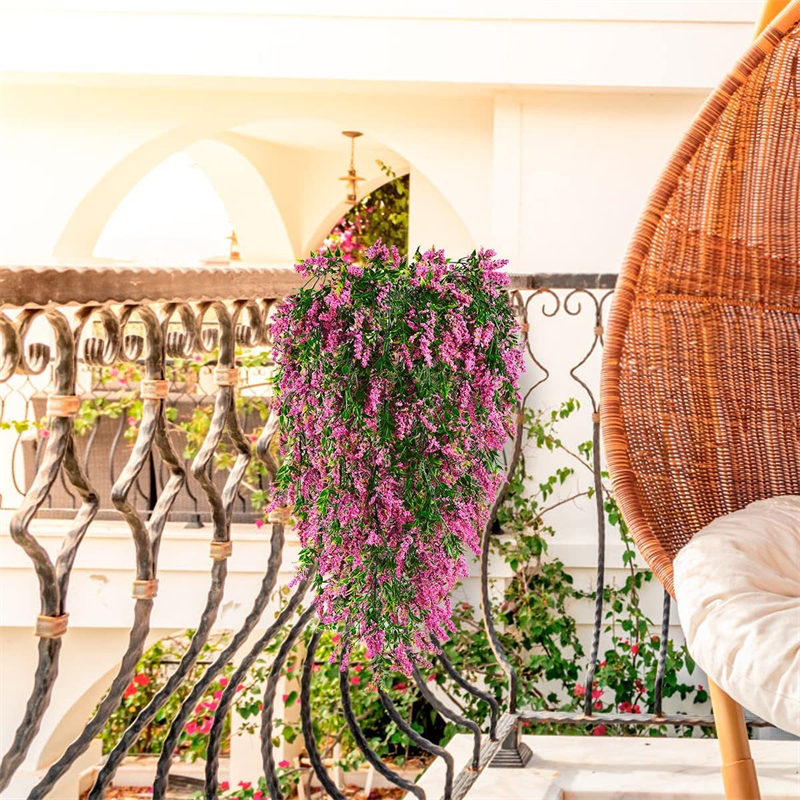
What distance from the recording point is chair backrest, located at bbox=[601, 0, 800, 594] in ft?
5.59

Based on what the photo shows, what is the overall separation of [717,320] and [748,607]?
0.67m

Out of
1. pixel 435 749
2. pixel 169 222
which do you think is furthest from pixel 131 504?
pixel 169 222

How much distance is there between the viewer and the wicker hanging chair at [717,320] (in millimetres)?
1702

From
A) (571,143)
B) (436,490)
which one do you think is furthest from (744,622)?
(571,143)

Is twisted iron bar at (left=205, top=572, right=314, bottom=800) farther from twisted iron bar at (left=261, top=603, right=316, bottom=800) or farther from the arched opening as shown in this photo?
the arched opening

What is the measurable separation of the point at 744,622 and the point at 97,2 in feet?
16.5

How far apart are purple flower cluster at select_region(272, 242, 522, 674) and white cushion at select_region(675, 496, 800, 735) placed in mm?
316

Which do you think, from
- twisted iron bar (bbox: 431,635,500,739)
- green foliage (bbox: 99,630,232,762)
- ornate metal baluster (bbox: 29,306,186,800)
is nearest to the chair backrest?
twisted iron bar (bbox: 431,635,500,739)

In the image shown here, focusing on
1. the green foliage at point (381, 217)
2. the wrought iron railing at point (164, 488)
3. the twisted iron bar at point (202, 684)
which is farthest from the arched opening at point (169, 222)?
the twisted iron bar at point (202, 684)

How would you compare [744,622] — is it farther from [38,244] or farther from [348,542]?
[38,244]

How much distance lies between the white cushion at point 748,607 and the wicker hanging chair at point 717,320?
16 centimetres

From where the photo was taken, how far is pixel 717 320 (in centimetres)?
183

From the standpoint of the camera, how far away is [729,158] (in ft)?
5.86

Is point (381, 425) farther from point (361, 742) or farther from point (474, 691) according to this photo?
point (474, 691)
